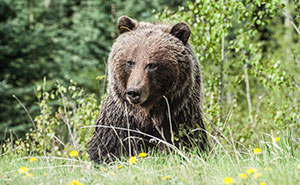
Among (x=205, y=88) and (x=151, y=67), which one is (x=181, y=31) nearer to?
(x=151, y=67)

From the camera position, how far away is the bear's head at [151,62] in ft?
14.6

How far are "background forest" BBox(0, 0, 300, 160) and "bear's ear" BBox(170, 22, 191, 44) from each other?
1.54m

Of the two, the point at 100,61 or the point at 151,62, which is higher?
the point at 151,62

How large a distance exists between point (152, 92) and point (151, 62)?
0.32m

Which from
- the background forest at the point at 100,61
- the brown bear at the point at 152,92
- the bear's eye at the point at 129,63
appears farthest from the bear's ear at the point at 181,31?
the background forest at the point at 100,61

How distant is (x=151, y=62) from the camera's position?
14.7ft

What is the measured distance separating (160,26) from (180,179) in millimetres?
2330

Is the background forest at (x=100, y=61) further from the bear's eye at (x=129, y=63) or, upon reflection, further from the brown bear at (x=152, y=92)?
the bear's eye at (x=129, y=63)

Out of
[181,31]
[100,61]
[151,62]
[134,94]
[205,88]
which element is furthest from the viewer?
[100,61]

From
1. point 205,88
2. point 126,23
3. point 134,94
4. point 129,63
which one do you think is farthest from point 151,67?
point 205,88

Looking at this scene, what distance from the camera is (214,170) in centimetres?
329

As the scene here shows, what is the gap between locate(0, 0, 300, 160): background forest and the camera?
6.74 metres

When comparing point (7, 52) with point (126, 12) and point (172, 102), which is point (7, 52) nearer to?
point (126, 12)

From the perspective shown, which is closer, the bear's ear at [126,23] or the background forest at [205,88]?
the background forest at [205,88]
